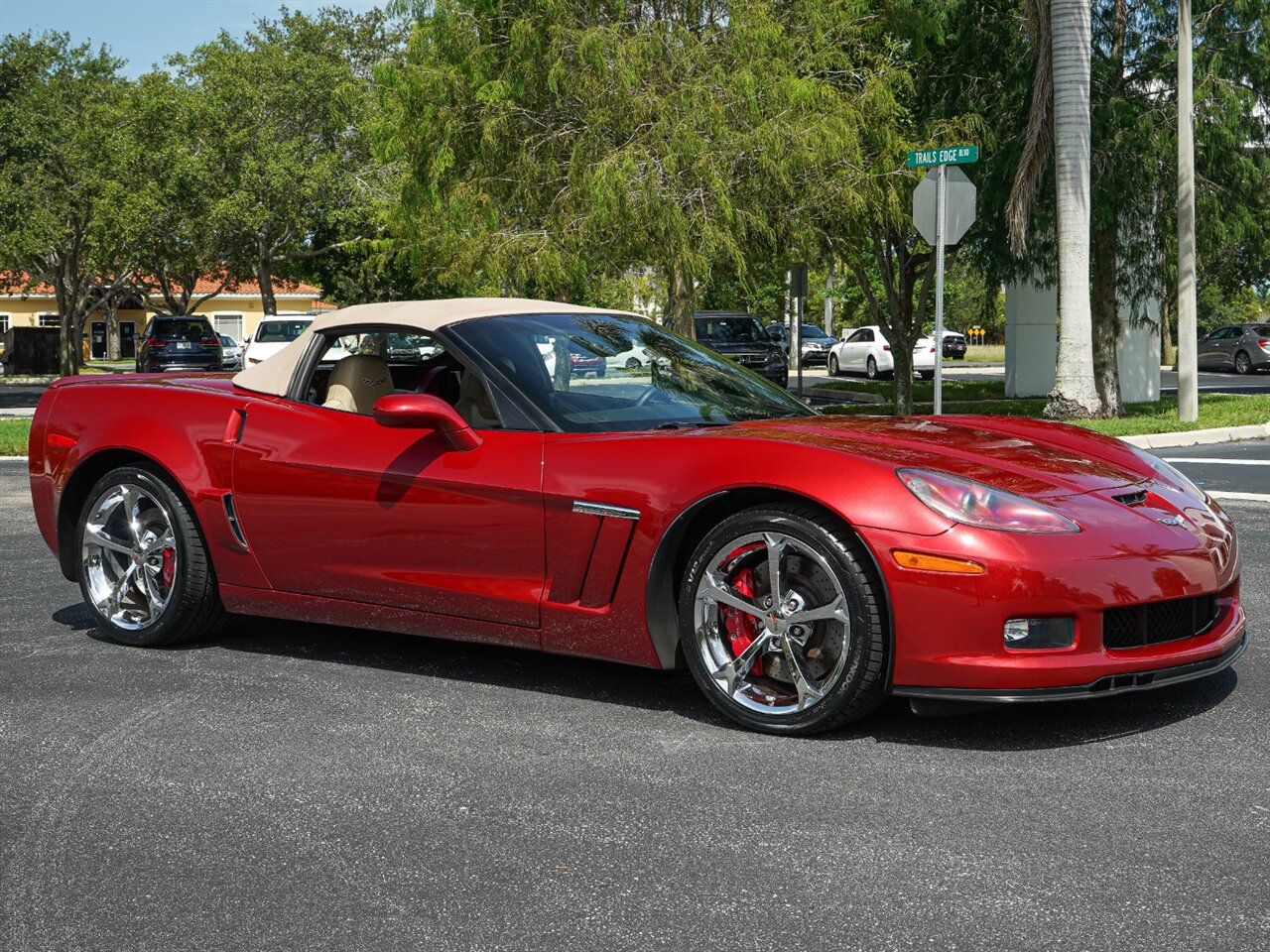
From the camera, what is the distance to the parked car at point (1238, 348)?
4181 cm

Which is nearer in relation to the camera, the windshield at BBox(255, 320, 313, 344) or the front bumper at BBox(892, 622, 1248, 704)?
the front bumper at BBox(892, 622, 1248, 704)

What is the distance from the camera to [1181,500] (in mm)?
4777

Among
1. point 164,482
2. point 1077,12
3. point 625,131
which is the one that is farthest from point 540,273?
point 164,482

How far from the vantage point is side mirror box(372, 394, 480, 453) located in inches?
198

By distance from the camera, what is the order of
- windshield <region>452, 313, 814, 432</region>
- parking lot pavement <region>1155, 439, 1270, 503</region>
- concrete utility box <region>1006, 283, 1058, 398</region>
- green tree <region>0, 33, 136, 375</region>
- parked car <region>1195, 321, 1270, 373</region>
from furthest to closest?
parked car <region>1195, 321, 1270, 373</region>
green tree <region>0, 33, 136, 375</region>
concrete utility box <region>1006, 283, 1058, 398</region>
parking lot pavement <region>1155, 439, 1270, 503</region>
windshield <region>452, 313, 814, 432</region>

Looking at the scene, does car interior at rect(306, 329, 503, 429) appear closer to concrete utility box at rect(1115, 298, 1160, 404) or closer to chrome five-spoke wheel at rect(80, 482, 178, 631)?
chrome five-spoke wheel at rect(80, 482, 178, 631)

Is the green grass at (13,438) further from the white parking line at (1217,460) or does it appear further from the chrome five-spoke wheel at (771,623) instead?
the chrome five-spoke wheel at (771,623)

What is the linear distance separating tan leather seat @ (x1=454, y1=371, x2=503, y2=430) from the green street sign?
8482 millimetres

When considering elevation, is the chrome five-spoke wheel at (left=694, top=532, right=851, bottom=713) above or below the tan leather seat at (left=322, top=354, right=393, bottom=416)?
below

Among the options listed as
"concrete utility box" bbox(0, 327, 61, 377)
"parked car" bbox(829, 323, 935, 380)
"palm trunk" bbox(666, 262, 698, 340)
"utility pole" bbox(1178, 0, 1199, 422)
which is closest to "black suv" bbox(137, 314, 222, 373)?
"concrete utility box" bbox(0, 327, 61, 377)

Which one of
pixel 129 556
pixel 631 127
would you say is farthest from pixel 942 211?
pixel 129 556

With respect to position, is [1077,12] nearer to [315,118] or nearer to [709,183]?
[709,183]

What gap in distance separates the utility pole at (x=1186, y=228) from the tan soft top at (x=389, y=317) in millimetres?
14426

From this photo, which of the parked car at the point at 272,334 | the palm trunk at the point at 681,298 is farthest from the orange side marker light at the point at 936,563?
the parked car at the point at 272,334
